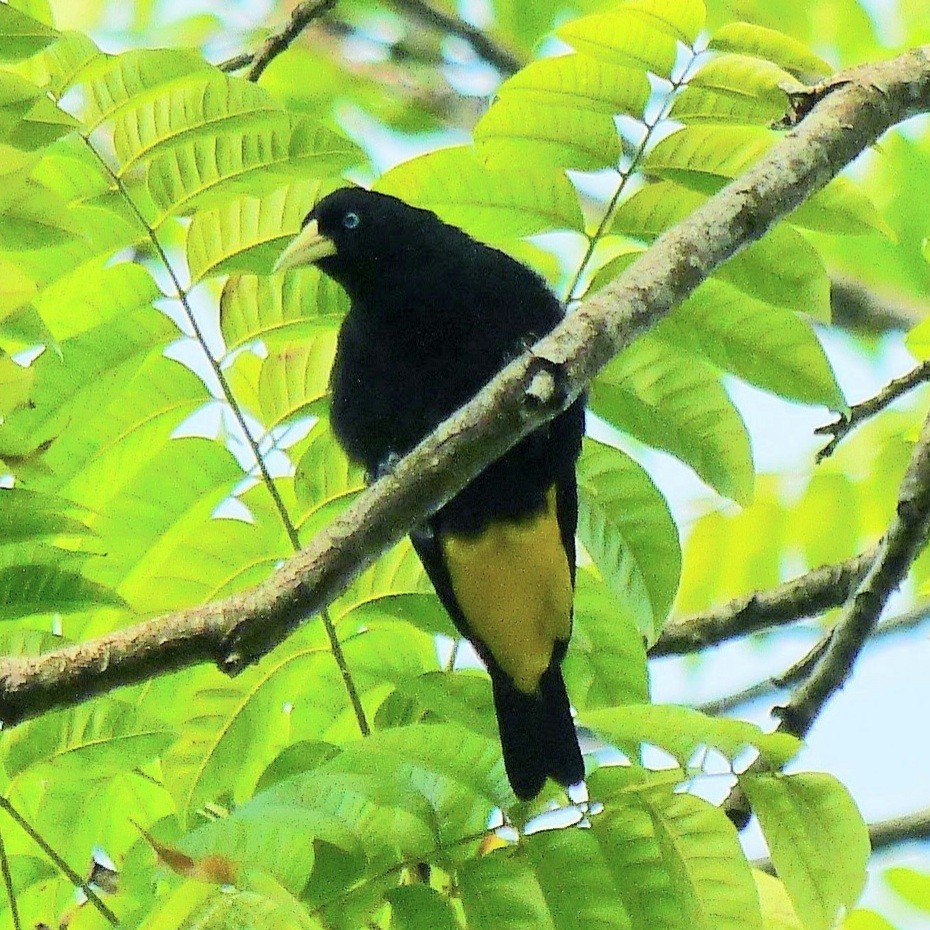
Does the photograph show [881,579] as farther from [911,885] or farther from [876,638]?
[876,638]

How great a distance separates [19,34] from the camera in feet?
9.07

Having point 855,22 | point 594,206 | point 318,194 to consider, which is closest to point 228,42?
point 594,206

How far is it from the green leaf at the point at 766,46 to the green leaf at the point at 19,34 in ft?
4.50

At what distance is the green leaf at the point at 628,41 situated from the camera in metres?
2.98

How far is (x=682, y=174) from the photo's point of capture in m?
3.19

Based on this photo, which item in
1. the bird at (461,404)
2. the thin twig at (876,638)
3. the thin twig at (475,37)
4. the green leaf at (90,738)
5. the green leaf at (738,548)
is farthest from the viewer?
the thin twig at (475,37)

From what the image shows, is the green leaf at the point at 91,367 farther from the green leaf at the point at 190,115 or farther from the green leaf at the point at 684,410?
the green leaf at the point at 684,410

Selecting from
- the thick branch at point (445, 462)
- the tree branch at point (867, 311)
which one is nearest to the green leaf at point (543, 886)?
the thick branch at point (445, 462)

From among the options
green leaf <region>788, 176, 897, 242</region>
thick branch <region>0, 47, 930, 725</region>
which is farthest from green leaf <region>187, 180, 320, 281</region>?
green leaf <region>788, 176, 897, 242</region>

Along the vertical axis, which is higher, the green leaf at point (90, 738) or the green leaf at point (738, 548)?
the green leaf at point (738, 548)

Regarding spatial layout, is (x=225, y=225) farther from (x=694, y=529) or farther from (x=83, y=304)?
(x=694, y=529)

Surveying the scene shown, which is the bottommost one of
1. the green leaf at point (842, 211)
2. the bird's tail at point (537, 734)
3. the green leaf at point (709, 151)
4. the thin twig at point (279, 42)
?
the bird's tail at point (537, 734)

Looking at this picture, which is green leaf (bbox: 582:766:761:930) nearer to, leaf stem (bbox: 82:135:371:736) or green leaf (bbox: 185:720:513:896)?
green leaf (bbox: 185:720:513:896)

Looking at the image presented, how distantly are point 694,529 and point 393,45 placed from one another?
9.14ft
